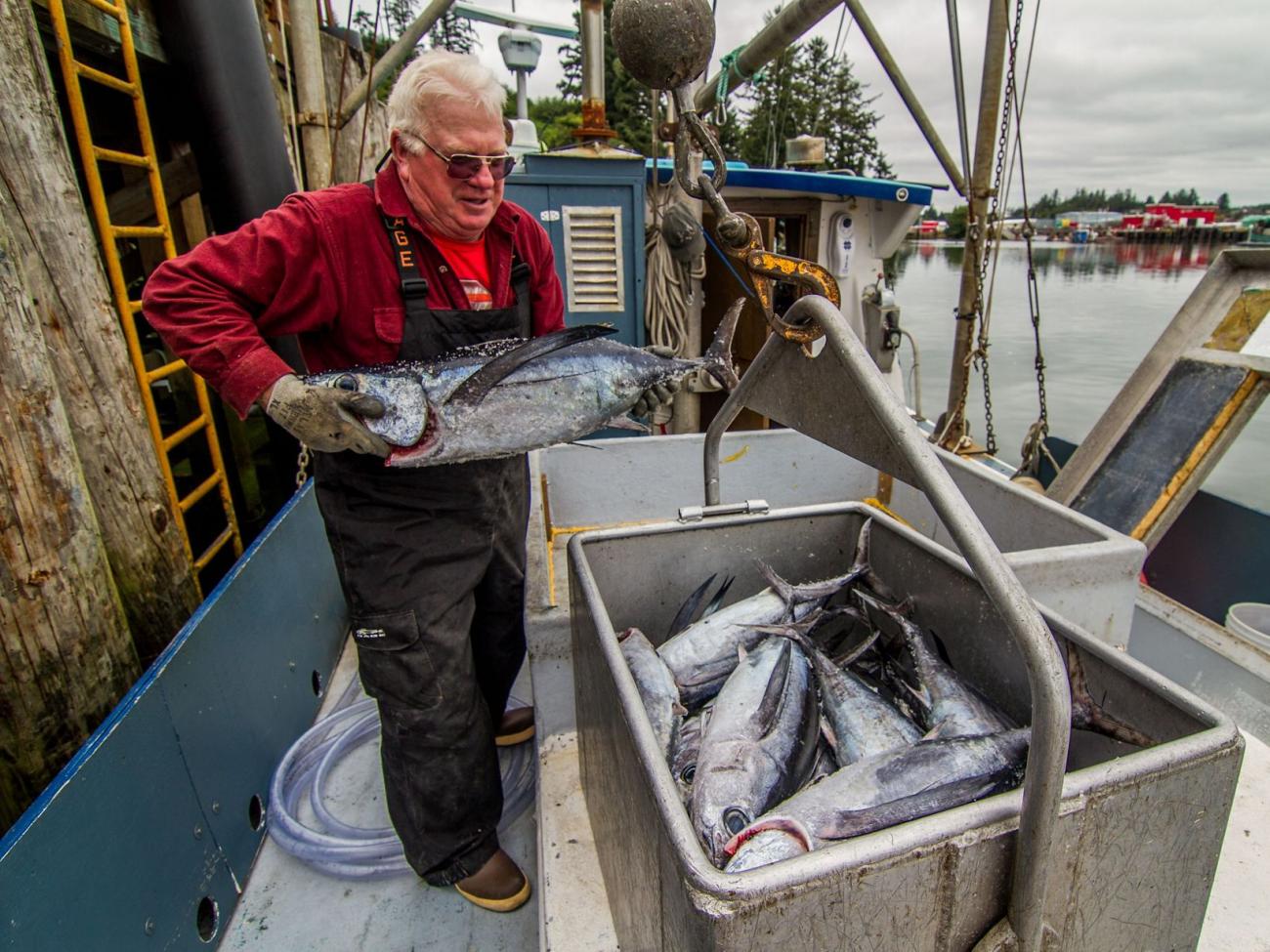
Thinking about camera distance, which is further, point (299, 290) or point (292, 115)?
point (292, 115)

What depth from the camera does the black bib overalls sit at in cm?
178

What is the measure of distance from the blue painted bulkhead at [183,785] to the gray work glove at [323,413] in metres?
0.77

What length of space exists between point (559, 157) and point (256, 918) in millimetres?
4098

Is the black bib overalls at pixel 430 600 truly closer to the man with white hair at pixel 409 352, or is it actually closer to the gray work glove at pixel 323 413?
the man with white hair at pixel 409 352

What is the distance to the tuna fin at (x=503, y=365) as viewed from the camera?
1.62 m

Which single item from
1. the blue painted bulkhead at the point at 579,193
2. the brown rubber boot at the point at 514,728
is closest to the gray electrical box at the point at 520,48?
the blue painted bulkhead at the point at 579,193

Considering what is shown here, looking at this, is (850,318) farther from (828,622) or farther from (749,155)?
(749,155)

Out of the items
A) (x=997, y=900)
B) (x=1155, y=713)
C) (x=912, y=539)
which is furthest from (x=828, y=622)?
(x=997, y=900)

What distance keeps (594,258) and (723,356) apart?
2815 mm

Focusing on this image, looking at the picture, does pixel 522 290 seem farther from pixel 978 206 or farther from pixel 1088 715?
pixel 978 206

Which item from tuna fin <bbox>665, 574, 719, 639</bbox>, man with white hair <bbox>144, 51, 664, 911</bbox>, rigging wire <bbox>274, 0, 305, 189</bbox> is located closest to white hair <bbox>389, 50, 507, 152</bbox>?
man with white hair <bbox>144, 51, 664, 911</bbox>

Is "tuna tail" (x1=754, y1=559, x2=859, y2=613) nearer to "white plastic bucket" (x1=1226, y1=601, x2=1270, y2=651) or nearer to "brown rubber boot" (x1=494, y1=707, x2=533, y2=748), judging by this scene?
"brown rubber boot" (x1=494, y1=707, x2=533, y2=748)

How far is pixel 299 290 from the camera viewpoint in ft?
5.53

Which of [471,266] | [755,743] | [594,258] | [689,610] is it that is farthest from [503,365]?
[594,258]
